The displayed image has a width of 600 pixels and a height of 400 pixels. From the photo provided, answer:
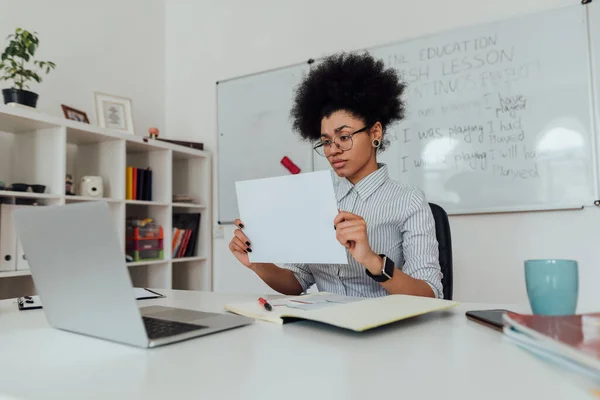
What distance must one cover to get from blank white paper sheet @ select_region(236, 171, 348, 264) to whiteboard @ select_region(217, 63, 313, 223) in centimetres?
153

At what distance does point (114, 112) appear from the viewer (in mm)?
2520

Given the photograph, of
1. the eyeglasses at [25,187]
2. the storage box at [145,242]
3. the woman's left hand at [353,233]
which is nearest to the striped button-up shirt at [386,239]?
the woman's left hand at [353,233]

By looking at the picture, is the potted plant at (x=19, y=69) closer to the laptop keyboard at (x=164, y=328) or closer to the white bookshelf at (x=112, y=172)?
the white bookshelf at (x=112, y=172)

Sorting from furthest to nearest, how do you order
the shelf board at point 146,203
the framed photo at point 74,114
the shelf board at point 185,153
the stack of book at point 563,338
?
1. the shelf board at point 185,153
2. the shelf board at point 146,203
3. the framed photo at point 74,114
4. the stack of book at point 563,338

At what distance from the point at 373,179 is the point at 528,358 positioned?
2.87 ft

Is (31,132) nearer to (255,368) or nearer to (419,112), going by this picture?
(419,112)

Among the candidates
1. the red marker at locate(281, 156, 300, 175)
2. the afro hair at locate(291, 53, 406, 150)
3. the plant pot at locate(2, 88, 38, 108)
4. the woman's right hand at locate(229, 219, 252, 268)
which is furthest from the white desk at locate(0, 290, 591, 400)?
the red marker at locate(281, 156, 300, 175)

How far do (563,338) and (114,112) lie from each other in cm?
250

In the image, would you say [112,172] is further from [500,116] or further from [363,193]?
Answer: [500,116]

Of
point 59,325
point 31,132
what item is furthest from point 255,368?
point 31,132

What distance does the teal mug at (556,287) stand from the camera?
0.68 meters

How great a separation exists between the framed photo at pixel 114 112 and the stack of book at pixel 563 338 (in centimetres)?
234

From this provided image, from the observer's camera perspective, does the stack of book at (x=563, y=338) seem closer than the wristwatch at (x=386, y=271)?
Yes

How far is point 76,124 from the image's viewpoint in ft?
7.00
